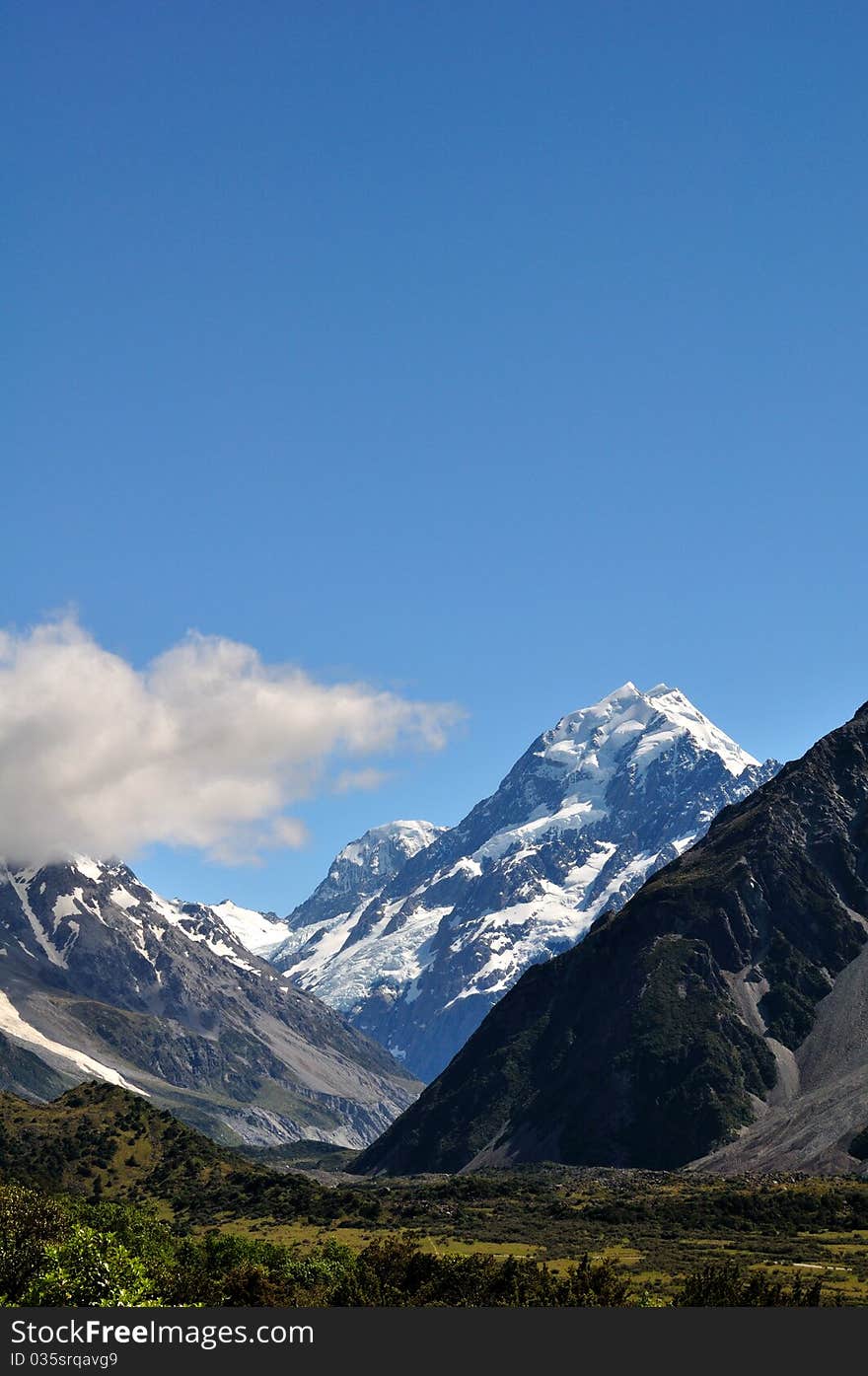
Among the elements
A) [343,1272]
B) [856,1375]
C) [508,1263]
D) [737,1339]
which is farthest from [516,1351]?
[343,1272]

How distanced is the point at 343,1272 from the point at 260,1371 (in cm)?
8389

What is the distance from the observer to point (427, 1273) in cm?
15625

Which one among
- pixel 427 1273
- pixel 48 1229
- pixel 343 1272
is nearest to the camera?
pixel 48 1229

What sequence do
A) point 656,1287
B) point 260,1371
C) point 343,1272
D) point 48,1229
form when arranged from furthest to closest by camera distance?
point 656,1287 < point 343,1272 < point 48,1229 < point 260,1371

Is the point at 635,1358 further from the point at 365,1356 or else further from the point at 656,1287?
the point at 656,1287

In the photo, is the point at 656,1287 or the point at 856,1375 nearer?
the point at 856,1375

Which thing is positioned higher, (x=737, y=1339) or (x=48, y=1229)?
(x=48, y=1229)

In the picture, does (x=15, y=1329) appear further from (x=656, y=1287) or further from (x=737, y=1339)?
(x=656, y=1287)

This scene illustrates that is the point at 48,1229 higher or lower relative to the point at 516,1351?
higher

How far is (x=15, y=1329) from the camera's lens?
9325cm

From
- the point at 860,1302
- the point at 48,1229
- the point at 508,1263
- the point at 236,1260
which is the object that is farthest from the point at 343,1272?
the point at 860,1302

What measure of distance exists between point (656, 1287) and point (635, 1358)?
3870 inches

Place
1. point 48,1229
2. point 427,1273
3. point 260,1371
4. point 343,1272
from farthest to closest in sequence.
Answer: point 343,1272
point 427,1273
point 48,1229
point 260,1371

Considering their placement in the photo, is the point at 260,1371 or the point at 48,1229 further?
the point at 48,1229
